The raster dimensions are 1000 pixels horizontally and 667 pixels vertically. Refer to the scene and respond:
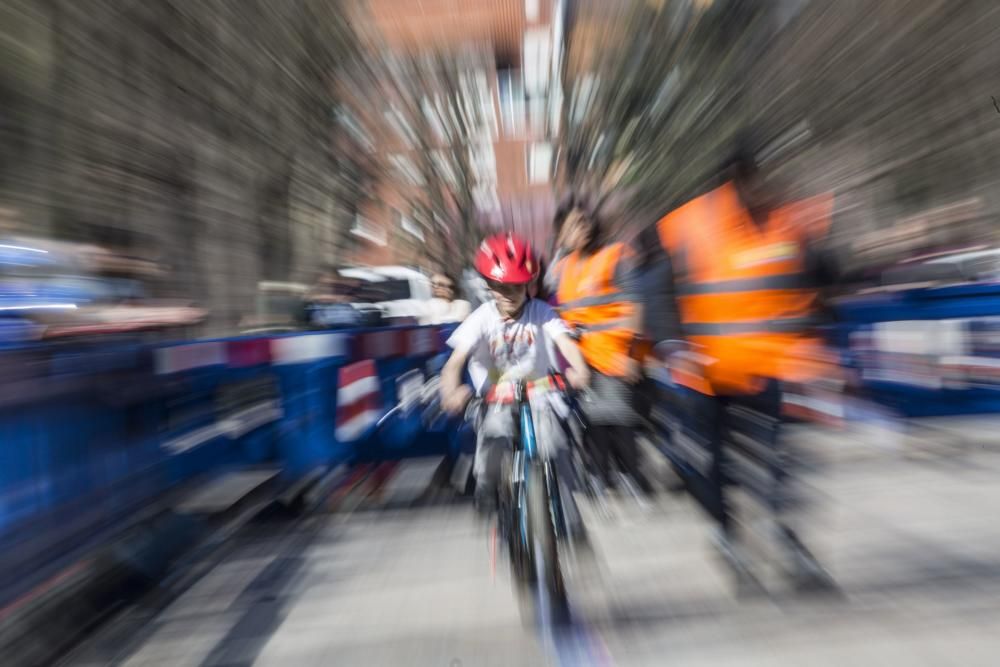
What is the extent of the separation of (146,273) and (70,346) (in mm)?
5299

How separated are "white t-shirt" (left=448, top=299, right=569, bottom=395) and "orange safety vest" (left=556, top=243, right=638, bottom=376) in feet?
1.59

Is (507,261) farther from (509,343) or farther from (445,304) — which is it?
(445,304)

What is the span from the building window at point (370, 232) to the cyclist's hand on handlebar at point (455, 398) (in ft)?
52.0

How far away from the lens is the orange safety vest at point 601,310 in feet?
12.6

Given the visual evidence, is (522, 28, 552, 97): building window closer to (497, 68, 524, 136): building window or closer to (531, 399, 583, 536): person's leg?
(497, 68, 524, 136): building window

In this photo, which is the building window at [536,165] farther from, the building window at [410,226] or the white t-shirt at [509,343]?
the white t-shirt at [509,343]

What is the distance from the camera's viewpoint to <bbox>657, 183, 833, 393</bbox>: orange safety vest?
2.89 metres

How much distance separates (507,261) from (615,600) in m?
1.66

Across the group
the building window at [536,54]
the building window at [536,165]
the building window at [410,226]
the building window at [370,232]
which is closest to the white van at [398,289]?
the building window at [370,232]

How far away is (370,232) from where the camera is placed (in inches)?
928

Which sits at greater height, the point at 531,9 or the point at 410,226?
the point at 531,9

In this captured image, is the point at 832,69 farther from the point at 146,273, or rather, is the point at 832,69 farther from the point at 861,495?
the point at 146,273

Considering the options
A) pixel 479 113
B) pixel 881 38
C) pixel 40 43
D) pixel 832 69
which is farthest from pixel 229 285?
pixel 479 113

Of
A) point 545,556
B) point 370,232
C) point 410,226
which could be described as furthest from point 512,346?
point 410,226
